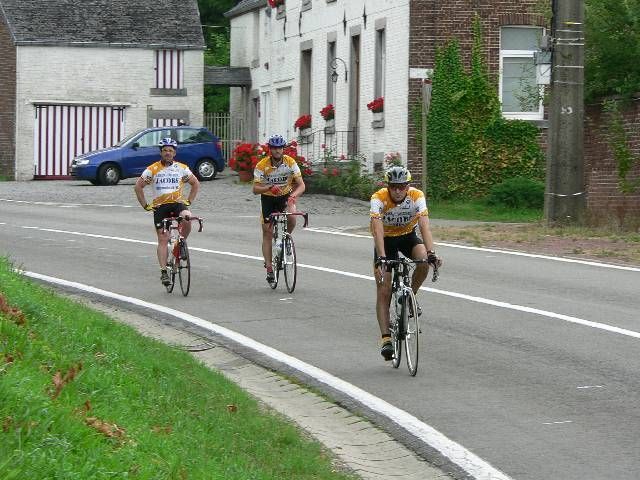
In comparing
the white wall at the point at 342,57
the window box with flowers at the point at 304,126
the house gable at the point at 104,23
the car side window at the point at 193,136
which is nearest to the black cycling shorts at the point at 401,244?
the white wall at the point at 342,57

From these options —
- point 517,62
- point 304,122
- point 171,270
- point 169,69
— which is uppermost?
point 169,69

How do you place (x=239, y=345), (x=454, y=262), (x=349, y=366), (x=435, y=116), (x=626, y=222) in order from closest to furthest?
1. (x=349, y=366)
2. (x=239, y=345)
3. (x=454, y=262)
4. (x=626, y=222)
5. (x=435, y=116)

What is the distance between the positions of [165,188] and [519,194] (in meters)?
16.2

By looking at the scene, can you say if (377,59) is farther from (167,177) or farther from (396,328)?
(396,328)

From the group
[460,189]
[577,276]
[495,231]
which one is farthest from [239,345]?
[460,189]

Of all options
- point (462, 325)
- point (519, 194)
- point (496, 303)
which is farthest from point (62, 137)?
point (462, 325)

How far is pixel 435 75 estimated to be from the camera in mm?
34688

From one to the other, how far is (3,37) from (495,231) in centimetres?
2990

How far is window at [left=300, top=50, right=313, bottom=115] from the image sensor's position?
4330 centimetres

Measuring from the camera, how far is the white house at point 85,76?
5031cm

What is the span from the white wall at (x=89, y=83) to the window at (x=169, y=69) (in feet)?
0.60

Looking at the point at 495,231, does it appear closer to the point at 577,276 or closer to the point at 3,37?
the point at 577,276

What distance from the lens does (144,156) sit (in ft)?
145

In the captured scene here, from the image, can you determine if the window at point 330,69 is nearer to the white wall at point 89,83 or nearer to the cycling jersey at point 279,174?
the white wall at point 89,83
